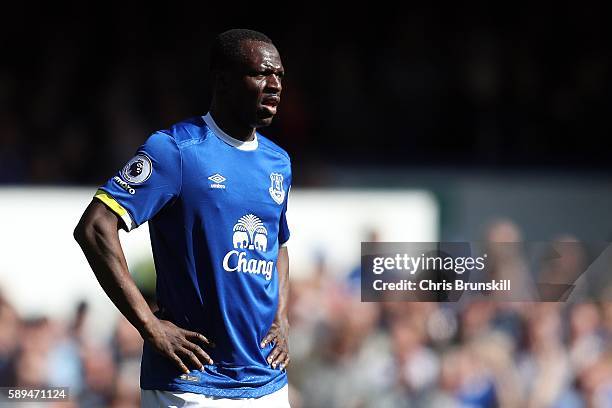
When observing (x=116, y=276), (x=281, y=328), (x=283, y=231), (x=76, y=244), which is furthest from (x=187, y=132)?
(x=76, y=244)

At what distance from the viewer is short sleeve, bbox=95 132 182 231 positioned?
14.1 feet

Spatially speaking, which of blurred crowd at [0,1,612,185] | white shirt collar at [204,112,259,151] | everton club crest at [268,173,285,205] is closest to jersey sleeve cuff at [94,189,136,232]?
white shirt collar at [204,112,259,151]

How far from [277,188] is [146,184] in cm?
61

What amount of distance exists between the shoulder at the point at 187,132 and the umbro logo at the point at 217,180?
151 mm

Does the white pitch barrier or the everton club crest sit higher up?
the white pitch barrier

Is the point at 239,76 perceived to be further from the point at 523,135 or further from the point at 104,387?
the point at 523,135

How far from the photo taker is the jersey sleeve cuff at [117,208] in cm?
429

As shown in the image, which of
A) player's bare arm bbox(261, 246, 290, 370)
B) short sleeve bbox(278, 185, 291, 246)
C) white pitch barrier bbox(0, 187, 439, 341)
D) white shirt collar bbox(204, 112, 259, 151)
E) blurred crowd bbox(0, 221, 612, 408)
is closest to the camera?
white shirt collar bbox(204, 112, 259, 151)

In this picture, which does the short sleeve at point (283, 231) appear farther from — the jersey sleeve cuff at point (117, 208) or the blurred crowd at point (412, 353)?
the blurred crowd at point (412, 353)

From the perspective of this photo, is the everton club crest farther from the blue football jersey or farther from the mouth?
the mouth

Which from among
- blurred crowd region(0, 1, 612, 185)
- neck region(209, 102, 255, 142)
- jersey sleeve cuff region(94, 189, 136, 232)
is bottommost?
jersey sleeve cuff region(94, 189, 136, 232)

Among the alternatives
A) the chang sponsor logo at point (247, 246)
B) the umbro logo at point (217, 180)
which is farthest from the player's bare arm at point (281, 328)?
the umbro logo at point (217, 180)

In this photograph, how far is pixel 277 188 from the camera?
15.5 ft

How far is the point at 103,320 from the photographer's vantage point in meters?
9.06
